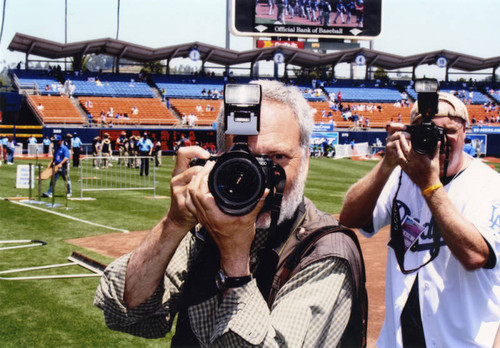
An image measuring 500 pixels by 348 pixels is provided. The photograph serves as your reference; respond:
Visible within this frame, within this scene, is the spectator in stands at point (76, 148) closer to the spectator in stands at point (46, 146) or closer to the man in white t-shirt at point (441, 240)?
the spectator in stands at point (46, 146)

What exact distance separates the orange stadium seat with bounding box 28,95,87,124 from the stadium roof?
4.27 metres

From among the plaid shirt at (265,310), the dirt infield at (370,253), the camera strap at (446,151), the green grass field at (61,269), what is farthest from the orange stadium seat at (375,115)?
the plaid shirt at (265,310)

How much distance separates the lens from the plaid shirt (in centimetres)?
179

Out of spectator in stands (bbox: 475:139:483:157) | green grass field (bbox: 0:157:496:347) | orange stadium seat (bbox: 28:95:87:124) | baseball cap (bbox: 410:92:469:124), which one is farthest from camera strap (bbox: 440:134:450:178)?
spectator in stands (bbox: 475:139:483:157)

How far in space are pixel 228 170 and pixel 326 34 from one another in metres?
46.2

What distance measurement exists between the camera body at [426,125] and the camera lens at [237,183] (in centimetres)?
115

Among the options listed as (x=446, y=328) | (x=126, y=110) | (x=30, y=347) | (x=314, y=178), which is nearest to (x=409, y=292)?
(x=446, y=328)

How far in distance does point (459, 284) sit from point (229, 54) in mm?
47561

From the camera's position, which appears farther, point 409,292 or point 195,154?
point 409,292

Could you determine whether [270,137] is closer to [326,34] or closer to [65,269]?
[65,269]

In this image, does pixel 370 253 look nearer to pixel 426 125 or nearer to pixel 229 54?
pixel 426 125

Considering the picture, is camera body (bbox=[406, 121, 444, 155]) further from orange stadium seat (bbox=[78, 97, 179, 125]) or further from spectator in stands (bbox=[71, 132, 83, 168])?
orange stadium seat (bbox=[78, 97, 179, 125])

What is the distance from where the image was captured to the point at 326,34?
46.2 metres

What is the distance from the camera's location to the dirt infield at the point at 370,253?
243 inches
